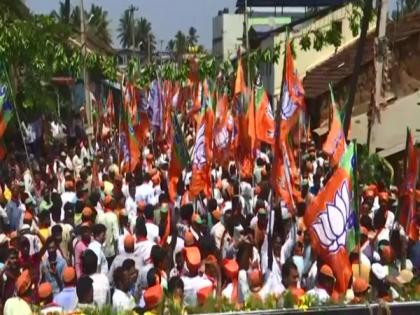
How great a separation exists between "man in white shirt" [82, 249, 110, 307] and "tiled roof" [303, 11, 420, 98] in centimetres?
1714

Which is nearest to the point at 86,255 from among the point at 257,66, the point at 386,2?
the point at 386,2

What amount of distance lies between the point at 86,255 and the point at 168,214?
2554mm

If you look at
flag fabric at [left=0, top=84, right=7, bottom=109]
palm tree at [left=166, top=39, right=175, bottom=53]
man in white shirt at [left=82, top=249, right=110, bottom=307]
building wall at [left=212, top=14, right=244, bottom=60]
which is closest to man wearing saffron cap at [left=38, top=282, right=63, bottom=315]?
man in white shirt at [left=82, top=249, right=110, bottom=307]

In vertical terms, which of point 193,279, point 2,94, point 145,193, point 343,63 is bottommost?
point 193,279

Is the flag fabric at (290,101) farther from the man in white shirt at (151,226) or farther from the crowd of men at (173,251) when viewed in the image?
the man in white shirt at (151,226)

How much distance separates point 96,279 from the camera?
732 centimetres

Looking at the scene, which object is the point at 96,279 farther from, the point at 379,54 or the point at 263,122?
the point at 379,54

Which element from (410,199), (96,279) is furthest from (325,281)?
(410,199)

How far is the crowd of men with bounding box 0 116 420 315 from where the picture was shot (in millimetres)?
6938

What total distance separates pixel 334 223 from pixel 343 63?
23.8m

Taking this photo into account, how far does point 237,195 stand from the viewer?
1298cm

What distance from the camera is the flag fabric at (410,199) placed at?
9617 millimetres

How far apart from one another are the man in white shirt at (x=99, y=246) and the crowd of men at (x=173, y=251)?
0.05 feet

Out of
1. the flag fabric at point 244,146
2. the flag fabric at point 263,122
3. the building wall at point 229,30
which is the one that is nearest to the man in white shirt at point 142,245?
the flag fabric at point 244,146
